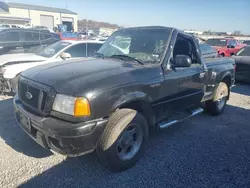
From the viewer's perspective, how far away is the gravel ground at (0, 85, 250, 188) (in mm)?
2773

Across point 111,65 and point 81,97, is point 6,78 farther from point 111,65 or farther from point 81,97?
point 81,97

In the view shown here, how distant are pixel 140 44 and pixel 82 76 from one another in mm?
1435

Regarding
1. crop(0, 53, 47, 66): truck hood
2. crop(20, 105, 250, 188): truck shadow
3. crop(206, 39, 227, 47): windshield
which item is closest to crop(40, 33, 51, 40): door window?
crop(0, 53, 47, 66): truck hood

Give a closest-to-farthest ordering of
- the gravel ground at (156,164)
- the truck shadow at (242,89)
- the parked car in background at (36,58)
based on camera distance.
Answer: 1. the gravel ground at (156,164)
2. the parked car in background at (36,58)
3. the truck shadow at (242,89)

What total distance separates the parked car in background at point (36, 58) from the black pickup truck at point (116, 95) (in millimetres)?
2634

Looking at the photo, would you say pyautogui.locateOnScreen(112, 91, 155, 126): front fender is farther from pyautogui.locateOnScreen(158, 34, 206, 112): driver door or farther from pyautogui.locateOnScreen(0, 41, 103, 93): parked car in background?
pyautogui.locateOnScreen(0, 41, 103, 93): parked car in background

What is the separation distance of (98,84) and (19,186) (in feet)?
5.05

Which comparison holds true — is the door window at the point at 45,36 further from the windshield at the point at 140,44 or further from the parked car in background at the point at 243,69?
the parked car in background at the point at 243,69

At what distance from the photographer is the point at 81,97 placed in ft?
7.94

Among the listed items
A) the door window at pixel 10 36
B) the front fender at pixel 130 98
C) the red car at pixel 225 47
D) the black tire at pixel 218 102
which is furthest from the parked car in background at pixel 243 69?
the door window at pixel 10 36

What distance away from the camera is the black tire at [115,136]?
8.70ft

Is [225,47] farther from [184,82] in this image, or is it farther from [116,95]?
[116,95]

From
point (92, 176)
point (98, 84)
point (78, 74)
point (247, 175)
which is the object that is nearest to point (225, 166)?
point (247, 175)

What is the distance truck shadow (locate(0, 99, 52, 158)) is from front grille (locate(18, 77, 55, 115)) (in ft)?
2.75
